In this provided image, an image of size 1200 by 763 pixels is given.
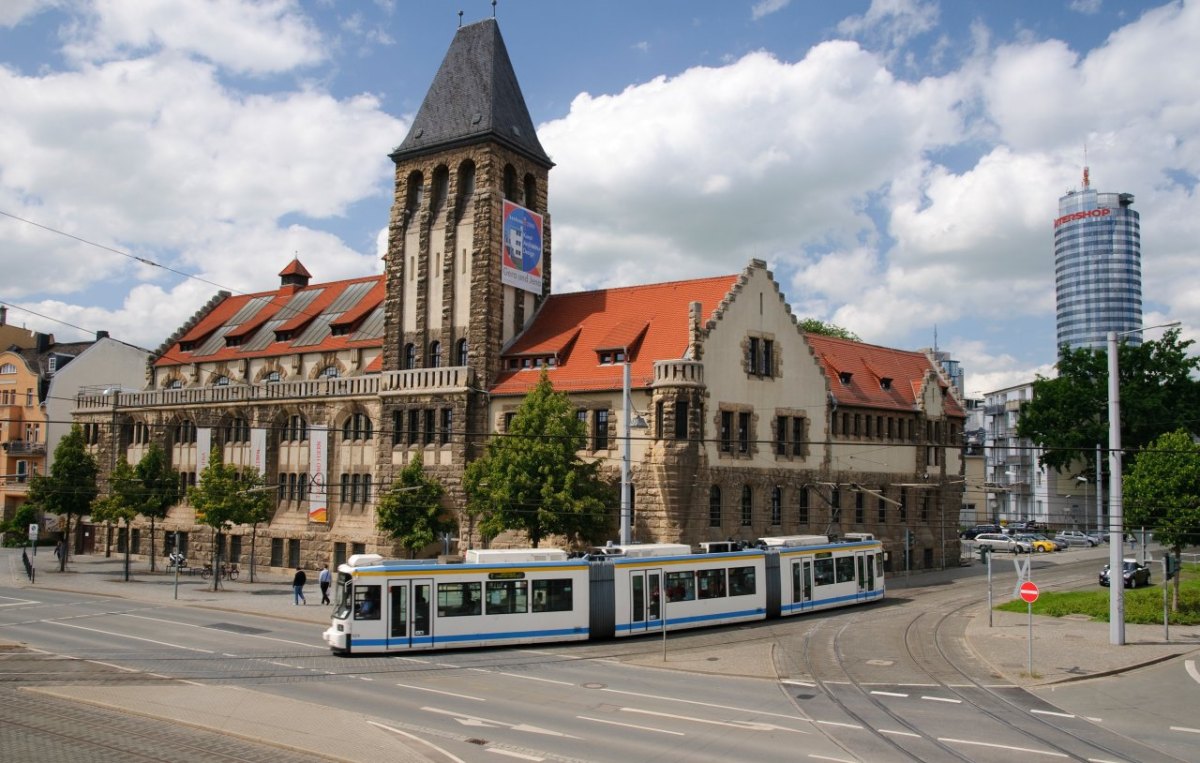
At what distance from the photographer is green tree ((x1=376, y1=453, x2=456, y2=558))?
1769 inches

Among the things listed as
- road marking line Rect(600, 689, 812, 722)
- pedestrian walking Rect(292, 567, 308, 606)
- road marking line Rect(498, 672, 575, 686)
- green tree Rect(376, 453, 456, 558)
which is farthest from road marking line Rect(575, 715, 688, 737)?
green tree Rect(376, 453, 456, 558)

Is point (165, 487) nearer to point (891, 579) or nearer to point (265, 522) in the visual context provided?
point (265, 522)

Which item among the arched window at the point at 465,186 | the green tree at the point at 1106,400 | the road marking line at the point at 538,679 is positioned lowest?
the road marking line at the point at 538,679

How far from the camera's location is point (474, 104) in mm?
50375

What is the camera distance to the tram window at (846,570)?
38.6 meters

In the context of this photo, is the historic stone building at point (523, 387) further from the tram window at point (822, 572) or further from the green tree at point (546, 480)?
the tram window at point (822, 572)

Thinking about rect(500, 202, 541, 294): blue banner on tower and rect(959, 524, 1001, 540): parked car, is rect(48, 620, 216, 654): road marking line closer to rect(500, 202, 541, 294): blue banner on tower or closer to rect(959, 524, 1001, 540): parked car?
rect(500, 202, 541, 294): blue banner on tower

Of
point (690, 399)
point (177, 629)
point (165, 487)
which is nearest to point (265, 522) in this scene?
point (165, 487)

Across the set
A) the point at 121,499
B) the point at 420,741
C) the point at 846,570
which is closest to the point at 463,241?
the point at 121,499

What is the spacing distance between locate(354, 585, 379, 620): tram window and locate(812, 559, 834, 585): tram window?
17819 mm

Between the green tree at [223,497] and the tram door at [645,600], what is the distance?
2541 centimetres

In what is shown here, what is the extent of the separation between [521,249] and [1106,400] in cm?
5049

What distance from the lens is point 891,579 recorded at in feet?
172

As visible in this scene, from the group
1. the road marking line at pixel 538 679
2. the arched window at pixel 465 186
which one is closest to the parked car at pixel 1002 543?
the arched window at pixel 465 186
